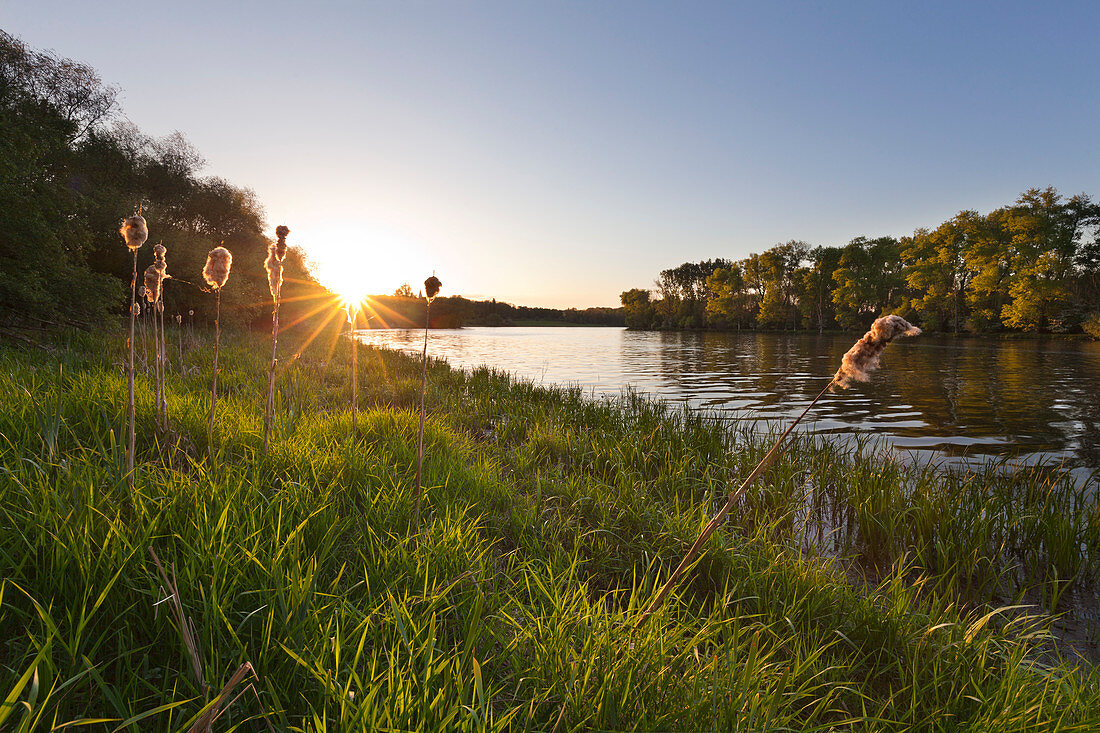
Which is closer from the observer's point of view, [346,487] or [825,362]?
[346,487]

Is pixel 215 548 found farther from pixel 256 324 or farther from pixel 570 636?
pixel 256 324

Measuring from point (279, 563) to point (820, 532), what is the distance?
17.5 ft

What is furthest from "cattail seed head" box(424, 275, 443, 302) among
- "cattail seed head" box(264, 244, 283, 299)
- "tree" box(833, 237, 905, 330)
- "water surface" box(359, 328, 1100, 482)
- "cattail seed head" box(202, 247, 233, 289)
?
"tree" box(833, 237, 905, 330)

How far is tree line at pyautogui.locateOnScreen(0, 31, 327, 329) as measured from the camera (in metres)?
10.2

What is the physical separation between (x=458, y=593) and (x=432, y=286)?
5.85ft

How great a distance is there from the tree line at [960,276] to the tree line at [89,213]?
180 feet

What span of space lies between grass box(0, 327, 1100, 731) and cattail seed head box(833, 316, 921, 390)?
1.29 metres

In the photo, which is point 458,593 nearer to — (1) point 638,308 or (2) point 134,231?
(2) point 134,231

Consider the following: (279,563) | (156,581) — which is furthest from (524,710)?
(156,581)

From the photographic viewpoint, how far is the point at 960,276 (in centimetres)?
5506

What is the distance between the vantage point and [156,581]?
1.70 meters

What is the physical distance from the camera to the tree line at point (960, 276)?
43.1 meters

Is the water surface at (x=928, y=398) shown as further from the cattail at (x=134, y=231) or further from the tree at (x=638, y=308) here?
the tree at (x=638, y=308)

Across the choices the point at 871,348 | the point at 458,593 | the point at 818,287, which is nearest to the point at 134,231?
the point at 458,593
